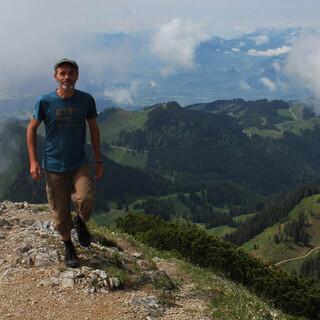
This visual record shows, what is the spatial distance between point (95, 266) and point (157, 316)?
3331mm

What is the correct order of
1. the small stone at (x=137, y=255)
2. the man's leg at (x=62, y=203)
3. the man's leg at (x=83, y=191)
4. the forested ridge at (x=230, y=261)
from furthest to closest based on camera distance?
1. the forested ridge at (x=230, y=261)
2. the small stone at (x=137, y=255)
3. the man's leg at (x=62, y=203)
4. the man's leg at (x=83, y=191)

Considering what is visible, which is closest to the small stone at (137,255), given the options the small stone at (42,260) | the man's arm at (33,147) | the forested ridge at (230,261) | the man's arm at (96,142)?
the small stone at (42,260)

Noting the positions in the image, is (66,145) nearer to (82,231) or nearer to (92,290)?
(82,231)

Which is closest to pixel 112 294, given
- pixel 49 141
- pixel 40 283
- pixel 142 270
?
pixel 40 283

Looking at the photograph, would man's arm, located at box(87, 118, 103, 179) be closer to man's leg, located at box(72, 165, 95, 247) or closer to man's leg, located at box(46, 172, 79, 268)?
man's leg, located at box(72, 165, 95, 247)

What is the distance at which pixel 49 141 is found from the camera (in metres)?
14.8

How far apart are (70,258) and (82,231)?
1.07 metres

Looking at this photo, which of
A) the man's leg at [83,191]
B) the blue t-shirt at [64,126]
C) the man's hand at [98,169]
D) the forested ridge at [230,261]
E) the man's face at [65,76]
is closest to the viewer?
the man's face at [65,76]

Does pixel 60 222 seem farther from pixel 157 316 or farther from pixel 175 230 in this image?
pixel 175 230

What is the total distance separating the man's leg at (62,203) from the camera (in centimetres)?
1540

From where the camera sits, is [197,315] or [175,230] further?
[175,230]

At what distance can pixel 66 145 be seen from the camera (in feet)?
48.4

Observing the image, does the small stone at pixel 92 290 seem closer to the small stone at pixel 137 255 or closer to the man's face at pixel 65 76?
the man's face at pixel 65 76

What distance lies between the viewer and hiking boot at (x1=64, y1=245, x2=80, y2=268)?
16375 mm
